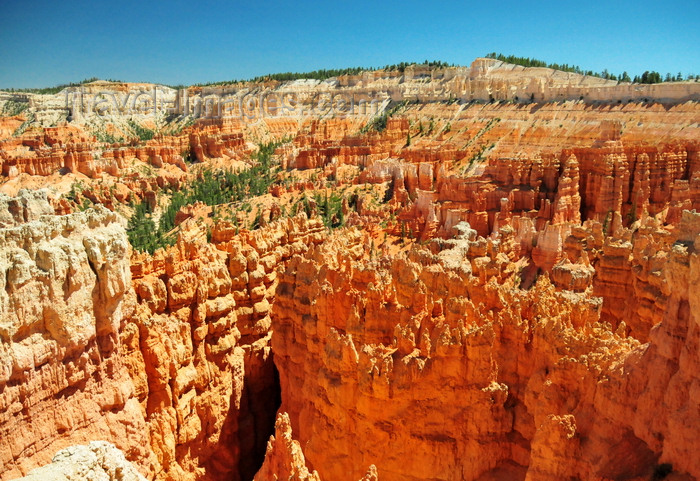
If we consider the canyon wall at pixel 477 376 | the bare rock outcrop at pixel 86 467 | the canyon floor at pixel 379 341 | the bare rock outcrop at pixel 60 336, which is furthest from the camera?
the bare rock outcrop at pixel 60 336

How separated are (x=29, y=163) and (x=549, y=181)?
5864 cm

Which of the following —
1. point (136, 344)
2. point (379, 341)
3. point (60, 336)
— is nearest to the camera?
point (60, 336)

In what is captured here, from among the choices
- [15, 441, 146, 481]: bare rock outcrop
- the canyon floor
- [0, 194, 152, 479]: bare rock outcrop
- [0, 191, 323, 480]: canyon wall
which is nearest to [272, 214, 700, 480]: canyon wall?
the canyon floor

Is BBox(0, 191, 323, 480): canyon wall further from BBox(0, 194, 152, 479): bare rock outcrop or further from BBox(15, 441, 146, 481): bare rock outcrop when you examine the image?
BBox(15, 441, 146, 481): bare rock outcrop

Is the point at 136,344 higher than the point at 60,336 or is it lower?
lower

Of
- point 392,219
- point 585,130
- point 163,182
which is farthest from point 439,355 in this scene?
point 163,182

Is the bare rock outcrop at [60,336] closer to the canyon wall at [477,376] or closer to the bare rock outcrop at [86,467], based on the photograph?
the bare rock outcrop at [86,467]

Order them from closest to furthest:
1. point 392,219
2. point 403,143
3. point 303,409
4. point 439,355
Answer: point 439,355, point 303,409, point 392,219, point 403,143

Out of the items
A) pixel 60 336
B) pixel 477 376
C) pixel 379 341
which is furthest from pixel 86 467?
pixel 379 341

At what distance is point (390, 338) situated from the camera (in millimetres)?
15148

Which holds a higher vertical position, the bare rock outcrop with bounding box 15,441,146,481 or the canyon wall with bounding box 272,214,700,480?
the bare rock outcrop with bounding box 15,441,146,481

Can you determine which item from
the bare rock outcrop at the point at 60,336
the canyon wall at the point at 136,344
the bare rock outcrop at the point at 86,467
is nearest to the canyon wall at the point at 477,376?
the canyon wall at the point at 136,344

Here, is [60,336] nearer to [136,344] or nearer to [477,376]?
[136,344]

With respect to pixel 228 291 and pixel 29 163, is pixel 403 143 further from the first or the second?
pixel 228 291
